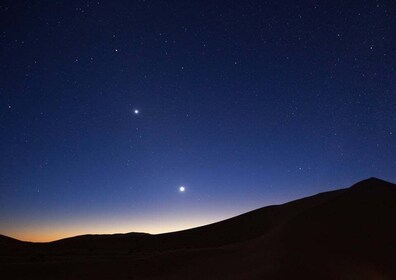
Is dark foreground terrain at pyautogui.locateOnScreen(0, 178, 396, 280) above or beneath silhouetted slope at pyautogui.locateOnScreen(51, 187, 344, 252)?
beneath

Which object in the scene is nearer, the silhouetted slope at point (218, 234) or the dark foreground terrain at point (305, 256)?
the dark foreground terrain at point (305, 256)

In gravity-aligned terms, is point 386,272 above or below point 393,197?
below

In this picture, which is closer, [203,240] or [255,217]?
[203,240]

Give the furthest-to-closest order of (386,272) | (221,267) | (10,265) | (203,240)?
(203,240) < (10,265) < (221,267) < (386,272)

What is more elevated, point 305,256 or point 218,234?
point 218,234

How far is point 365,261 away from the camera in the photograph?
15.3 metres

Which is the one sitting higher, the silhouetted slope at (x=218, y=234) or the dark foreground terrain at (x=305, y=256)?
the silhouetted slope at (x=218, y=234)

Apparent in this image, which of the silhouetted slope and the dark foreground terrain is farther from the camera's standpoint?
the silhouetted slope

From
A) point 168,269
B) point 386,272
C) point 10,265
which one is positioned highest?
point 10,265

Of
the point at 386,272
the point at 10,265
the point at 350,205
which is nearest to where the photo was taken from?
the point at 386,272

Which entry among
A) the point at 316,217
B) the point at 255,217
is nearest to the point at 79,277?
the point at 316,217

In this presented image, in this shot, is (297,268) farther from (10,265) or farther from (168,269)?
(10,265)

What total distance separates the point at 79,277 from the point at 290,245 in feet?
38.1

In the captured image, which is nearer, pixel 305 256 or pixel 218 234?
pixel 305 256
